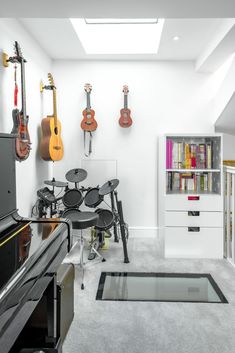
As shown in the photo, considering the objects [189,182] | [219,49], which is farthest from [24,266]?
[189,182]

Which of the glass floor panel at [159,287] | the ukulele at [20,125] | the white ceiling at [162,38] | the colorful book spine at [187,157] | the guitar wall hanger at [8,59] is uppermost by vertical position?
the white ceiling at [162,38]

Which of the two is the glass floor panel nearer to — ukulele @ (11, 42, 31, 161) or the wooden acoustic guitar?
ukulele @ (11, 42, 31, 161)

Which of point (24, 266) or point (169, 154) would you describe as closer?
point (24, 266)

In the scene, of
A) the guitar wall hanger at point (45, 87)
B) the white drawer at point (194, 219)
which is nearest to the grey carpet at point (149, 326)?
the white drawer at point (194, 219)

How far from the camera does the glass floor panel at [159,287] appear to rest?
8.36ft

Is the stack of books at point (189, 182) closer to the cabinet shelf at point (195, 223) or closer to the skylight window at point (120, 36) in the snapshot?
the cabinet shelf at point (195, 223)

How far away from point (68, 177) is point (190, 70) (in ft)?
6.64

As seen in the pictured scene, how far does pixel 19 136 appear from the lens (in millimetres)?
2566

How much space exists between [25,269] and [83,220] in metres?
1.78

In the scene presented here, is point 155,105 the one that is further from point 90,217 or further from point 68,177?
point 90,217

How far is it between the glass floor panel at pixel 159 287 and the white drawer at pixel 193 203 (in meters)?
0.74

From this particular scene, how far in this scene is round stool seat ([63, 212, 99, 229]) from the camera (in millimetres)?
2822

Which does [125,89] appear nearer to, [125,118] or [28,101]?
[125,118]

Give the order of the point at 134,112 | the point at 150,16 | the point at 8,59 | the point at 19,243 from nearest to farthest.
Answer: the point at 19,243, the point at 150,16, the point at 8,59, the point at 134,112
